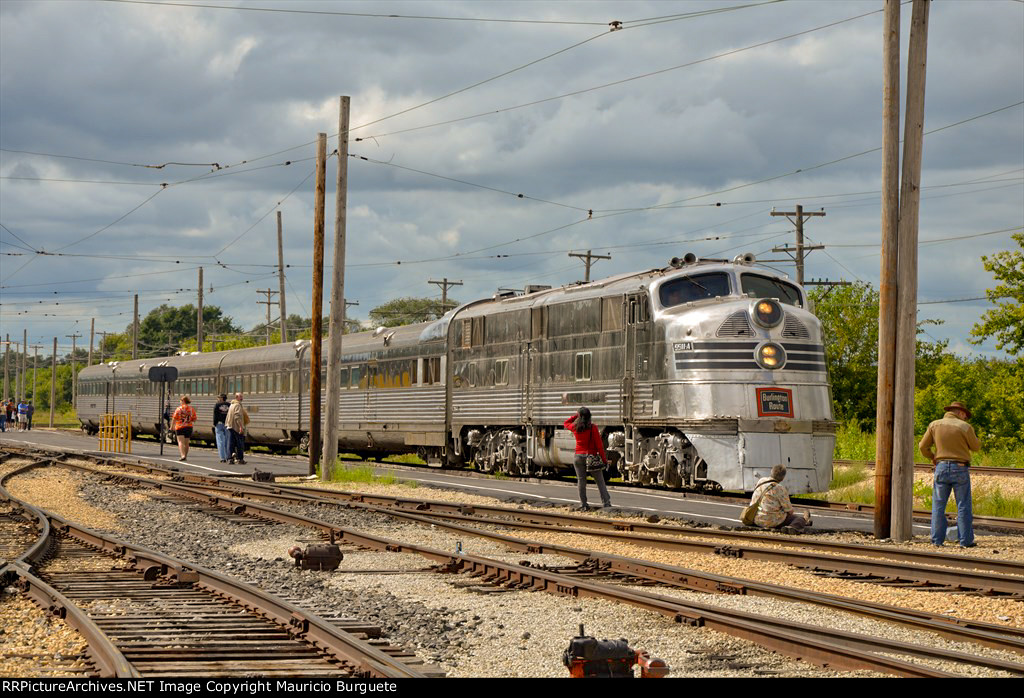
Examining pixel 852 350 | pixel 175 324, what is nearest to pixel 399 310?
pixel 175 324

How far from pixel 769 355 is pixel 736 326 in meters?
0.70

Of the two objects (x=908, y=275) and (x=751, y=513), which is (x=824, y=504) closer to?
(x=751, y=513)

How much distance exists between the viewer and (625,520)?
55.2ft

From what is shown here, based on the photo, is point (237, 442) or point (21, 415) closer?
point (237, 442)

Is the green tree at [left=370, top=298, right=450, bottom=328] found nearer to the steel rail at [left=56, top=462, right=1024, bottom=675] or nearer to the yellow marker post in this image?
the yellow marker post

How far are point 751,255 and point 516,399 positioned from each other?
6688 millimetres

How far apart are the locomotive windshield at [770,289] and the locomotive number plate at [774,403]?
7.13ft

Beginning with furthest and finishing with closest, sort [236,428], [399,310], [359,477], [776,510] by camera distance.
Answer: [399,310]
[236,428]
[359,477]
[776,510]

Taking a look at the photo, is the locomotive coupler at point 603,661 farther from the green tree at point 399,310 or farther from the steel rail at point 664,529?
the green tree at point 399,310

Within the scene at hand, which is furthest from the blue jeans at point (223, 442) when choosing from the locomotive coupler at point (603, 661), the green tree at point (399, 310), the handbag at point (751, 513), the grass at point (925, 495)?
the green tree at point (399, 310)

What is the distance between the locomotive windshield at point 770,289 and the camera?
2123 cm

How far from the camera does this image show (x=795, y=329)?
20.2m

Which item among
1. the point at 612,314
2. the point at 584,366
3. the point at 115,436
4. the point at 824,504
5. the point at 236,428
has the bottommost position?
the point at 824,504
